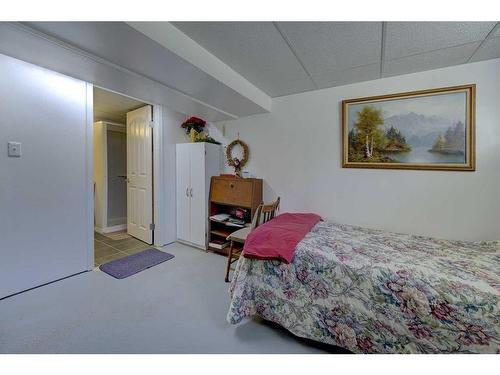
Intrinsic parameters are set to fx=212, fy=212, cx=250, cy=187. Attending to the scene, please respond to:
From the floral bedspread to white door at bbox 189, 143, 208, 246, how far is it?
1.53 meters

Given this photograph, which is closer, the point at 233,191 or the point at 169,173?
the point at 233,191

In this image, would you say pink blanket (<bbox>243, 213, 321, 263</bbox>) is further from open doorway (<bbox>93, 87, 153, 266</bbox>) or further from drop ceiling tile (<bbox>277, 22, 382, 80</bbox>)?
open doorway (<bbox>93, 87, 153, 266</bbox>)

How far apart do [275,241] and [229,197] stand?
1.36m

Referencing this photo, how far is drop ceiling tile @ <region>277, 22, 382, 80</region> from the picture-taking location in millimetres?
1384

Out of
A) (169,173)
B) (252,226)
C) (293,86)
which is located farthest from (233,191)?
(293,86)

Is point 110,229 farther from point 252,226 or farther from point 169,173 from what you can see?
point 252,226

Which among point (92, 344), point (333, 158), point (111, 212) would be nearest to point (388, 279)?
point (333, 158)

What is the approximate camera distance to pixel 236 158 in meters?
3.10

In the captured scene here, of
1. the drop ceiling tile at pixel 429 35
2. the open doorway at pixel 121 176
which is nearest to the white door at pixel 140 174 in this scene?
the open doorway at pixel 121 176

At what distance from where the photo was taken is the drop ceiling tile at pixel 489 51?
154 cm
